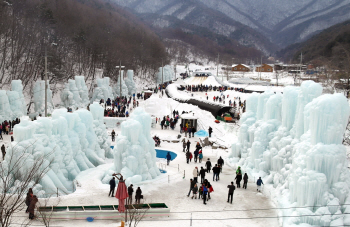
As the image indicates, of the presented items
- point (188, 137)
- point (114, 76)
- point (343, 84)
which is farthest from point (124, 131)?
point (114, 76)

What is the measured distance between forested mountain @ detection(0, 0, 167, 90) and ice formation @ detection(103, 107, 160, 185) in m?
22.0

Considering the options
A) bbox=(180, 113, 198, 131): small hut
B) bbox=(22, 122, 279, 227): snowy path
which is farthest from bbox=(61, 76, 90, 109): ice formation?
bbox=(22, 122, 279, 227): snowy path

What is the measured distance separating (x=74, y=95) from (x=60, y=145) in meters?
24.8

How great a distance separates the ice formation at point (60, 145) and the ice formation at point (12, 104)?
43.0ft

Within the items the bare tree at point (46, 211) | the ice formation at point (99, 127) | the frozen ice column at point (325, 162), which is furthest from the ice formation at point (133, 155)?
the frozen ice column at point (325, 162)

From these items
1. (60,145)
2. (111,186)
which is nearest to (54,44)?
(60,145)

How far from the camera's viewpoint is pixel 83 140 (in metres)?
21.4

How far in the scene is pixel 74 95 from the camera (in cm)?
4238

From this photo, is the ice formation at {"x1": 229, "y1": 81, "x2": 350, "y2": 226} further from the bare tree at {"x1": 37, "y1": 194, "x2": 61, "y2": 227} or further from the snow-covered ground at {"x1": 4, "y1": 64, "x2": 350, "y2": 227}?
the bare tree at {"x1": 37, "y1": 194, "x2": 61, "y2": 227}

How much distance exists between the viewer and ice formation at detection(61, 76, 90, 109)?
41.8m

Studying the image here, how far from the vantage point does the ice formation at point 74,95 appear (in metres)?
41.8

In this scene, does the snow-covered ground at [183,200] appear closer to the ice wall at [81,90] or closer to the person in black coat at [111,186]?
the person in black coat at [111,186]

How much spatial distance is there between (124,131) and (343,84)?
29.7 meters

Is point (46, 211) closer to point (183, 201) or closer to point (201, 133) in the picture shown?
point (183, 201)
